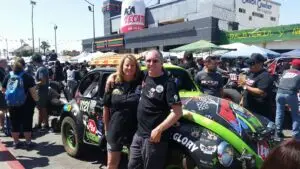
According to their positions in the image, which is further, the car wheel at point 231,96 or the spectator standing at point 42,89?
the car wheel at point 231,96

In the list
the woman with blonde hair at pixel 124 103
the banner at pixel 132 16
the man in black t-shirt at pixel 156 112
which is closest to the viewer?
the man in black t-shirt at pixel 156 112

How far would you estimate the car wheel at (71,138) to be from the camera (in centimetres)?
616

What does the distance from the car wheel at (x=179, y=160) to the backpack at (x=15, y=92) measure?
146 inches

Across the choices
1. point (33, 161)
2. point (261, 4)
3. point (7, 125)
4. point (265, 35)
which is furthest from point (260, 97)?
point (261, 4)

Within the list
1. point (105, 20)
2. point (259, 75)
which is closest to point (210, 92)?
point (259, 75)

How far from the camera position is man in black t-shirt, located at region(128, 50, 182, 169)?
3.58m

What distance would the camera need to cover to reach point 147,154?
3688 mm

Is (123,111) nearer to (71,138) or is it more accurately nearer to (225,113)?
(225,113)

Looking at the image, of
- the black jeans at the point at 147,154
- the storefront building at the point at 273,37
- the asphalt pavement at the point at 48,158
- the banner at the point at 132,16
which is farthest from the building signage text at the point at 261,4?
the black jeans at the point at 147,154

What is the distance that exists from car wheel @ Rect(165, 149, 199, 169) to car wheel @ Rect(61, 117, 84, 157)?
7.85 ft

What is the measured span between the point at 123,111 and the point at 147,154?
66 cm

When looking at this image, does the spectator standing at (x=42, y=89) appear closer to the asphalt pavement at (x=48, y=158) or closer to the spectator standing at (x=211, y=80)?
the asphalt pavement at (x=48, y=158)

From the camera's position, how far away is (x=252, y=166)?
152 inches

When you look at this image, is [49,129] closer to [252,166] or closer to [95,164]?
[95,164]
